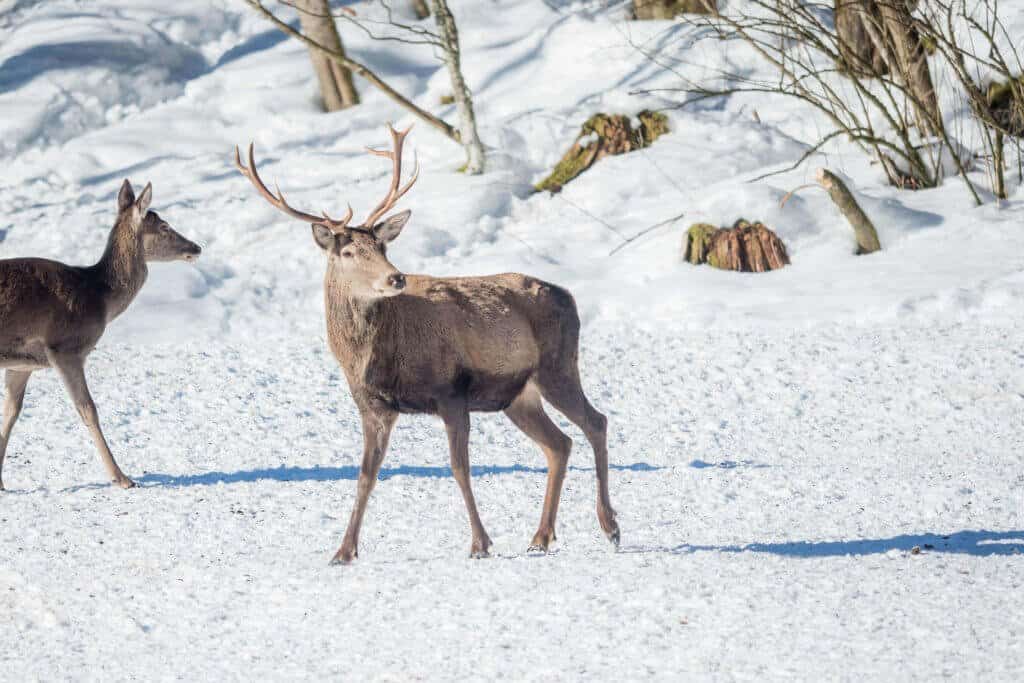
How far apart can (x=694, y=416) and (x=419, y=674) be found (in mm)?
4135

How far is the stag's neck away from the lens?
7.62 metres

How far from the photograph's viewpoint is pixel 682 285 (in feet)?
34.2

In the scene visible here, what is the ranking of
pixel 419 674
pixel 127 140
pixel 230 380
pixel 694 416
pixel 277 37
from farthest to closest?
pixel 277 37 → pixel 127 140 → pixel 230 380 → pixel 694 416 → pixel 419 674

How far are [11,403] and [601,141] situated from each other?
7252mm

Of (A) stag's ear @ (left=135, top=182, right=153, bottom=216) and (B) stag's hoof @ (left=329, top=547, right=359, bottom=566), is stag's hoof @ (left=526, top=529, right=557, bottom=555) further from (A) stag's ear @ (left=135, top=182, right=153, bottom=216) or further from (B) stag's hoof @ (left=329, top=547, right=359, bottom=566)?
(A) stag's ear @ (left=135, top=182, right=153, bottom=216)

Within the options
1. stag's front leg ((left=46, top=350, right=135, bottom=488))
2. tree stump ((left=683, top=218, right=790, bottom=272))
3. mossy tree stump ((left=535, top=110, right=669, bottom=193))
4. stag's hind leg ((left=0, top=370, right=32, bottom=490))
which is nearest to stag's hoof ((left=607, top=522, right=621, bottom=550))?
stag's front leg ((left=46, top=350, right=135, bottom=488))

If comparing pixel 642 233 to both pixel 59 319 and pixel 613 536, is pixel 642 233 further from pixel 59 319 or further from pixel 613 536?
pixel 613 536

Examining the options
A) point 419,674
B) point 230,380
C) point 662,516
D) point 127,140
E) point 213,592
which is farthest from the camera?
point 127,140

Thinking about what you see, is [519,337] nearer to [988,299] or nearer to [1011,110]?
[988,299]

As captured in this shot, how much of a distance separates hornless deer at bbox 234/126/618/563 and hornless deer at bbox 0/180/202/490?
6.68 ft

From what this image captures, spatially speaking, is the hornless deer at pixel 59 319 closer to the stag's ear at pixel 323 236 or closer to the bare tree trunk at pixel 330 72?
the stag's ear at pixel 323 236

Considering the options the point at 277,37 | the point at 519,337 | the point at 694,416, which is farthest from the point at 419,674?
the point at 277,37

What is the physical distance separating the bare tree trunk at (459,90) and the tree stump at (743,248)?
124 inches

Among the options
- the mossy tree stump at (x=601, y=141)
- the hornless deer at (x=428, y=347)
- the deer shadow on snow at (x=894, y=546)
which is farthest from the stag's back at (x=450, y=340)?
the mossy tree stump at (x=601, y=141)
